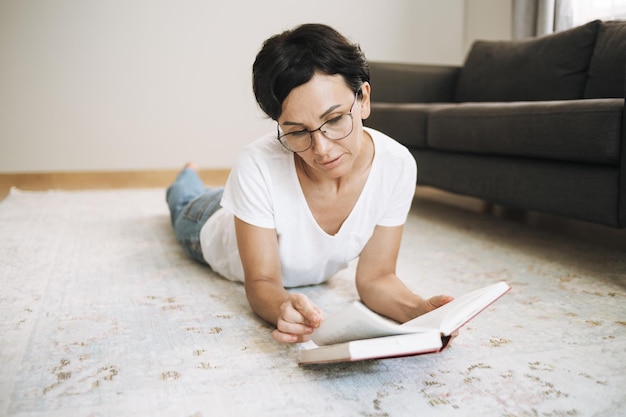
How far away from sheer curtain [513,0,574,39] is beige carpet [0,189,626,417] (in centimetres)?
188

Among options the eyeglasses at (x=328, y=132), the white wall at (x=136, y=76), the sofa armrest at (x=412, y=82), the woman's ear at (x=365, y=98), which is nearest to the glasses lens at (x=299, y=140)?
the eyeglasses at (x=328, y=132)

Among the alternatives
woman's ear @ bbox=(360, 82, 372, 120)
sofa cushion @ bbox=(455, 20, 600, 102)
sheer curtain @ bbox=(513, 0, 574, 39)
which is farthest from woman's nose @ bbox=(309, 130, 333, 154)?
sheer curtain @ bbox=(513, 0, 574, 39)

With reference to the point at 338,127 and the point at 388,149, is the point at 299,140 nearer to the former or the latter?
the point at 338,127

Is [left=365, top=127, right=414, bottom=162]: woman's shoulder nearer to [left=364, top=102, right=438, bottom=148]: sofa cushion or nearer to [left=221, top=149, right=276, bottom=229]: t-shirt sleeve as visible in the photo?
[left=221, top=149, right=276, bottom=229]: t-shirt sleeve

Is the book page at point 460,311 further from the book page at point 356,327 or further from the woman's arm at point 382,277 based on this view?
the woman's arm at point 382,277

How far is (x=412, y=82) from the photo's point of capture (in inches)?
133

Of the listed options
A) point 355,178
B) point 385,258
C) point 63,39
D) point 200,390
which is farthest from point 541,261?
point 63,39

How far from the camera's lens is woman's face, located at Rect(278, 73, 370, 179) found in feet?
3.61

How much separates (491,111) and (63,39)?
290cm

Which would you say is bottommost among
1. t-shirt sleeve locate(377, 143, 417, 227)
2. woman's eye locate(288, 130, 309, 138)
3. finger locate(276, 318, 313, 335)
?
finger locate(276, 318, 313, 335)

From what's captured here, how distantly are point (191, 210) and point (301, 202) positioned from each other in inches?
27.8

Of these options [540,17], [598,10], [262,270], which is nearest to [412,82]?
[540,17]

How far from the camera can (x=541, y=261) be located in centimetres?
191

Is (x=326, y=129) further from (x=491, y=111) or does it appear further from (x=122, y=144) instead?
(x=122, y=144)
